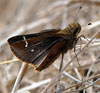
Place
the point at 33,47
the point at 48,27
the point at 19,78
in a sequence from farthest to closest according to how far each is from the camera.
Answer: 1. the point at 48,27
2. the point at 33,47
3. the point at 19,78

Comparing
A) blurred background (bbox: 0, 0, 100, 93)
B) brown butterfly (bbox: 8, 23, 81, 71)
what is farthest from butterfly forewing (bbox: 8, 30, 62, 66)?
blurred background (bbox: 0, 0, 100, 93)

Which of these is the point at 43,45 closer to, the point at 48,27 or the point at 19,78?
the point at 19,78

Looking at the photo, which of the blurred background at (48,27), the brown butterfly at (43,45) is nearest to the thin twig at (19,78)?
the brown butterfly at (43,45)

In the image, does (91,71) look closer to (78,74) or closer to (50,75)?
(78,74)

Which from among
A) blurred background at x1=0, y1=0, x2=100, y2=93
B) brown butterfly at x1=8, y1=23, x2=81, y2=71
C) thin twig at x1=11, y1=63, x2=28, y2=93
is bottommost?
blurred background at x1=0, y1=0, x2=100, y2=93

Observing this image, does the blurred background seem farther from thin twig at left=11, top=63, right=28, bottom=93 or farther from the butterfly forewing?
thin twig at left=11, top=63, right=28, bottom=93

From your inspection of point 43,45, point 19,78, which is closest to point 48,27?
point 43,45

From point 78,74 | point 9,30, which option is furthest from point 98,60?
point 9,30
